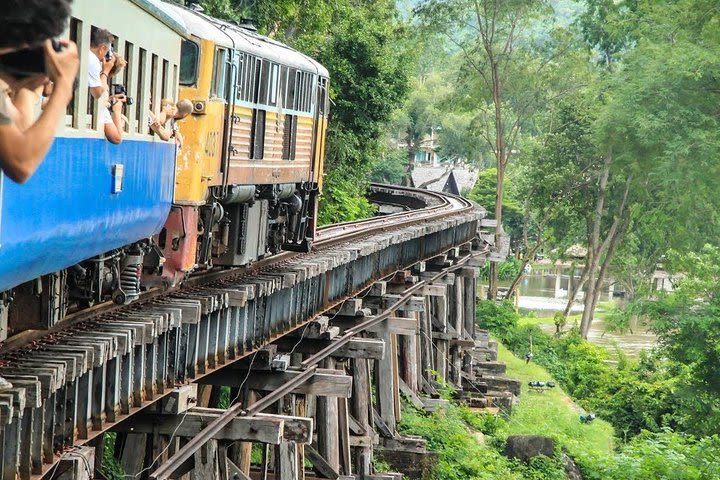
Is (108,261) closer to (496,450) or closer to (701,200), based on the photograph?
(496,450)

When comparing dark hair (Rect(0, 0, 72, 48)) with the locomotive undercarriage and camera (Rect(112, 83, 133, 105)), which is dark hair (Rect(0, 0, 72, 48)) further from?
camera (Rect(112, 83, 133, 105))

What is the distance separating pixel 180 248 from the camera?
983 centimetres

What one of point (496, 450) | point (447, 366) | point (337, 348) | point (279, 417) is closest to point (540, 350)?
point (447, 366)

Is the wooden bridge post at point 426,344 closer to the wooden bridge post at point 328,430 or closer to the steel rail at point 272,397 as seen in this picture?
the steel rail at point 272,397

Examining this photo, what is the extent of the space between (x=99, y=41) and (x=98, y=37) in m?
0.03

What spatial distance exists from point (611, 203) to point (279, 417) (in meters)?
37.8

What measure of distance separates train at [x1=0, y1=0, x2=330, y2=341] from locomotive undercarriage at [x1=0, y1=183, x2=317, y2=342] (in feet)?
0.04

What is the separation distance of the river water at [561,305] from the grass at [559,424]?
10.4 metres

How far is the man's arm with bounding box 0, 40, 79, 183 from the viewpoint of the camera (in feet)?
8.23

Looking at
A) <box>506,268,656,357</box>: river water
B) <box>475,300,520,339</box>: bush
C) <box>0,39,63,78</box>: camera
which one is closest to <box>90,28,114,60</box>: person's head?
<box>0,39,63,78</box>: camera

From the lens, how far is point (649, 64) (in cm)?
3569

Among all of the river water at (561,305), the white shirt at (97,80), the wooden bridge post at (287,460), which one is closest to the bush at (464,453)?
the wooden bridge post at (287,460)

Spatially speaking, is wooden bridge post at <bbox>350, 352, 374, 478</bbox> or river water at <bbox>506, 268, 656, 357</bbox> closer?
wooden bridge post at <bbox>350, 352, 374, 478</bbox>

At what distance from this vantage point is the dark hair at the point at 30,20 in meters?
2.46
